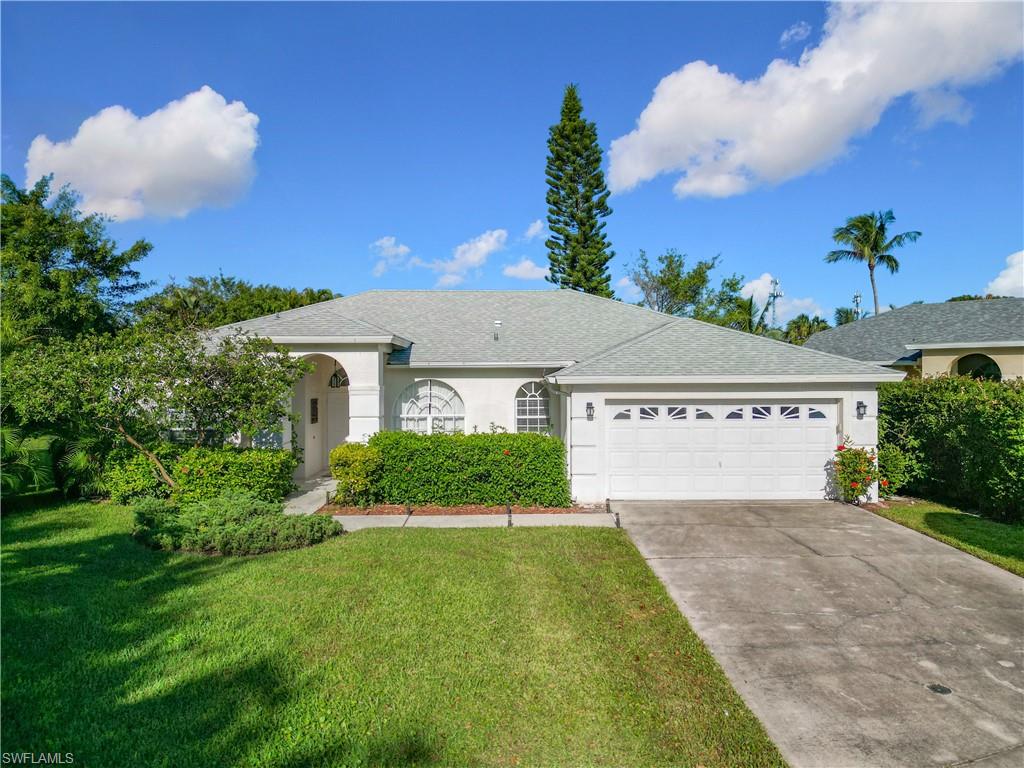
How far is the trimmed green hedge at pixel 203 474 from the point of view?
10.1m

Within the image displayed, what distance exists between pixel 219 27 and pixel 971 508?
18.7 meters

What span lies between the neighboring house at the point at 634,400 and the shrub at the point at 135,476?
2520mm

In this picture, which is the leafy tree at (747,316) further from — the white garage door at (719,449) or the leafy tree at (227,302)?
the leafy tree at (227,302)

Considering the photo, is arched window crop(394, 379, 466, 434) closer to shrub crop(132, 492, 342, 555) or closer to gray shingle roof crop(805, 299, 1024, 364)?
shrub crop(132, 492, 342, 555)

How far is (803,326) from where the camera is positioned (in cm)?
4147

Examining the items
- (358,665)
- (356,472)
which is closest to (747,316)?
(356,472)

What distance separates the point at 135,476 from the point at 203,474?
6.75ft

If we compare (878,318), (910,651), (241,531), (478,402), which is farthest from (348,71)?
(878,318)

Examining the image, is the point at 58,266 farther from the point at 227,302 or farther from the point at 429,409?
the point at 429,409

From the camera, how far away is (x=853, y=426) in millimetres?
10867

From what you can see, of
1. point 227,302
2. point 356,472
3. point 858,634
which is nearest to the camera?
point 858,634

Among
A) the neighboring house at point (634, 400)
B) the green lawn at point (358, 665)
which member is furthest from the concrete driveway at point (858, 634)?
A: the neighboring house at point (634, 400)

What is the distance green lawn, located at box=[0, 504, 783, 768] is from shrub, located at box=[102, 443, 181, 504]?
3.57 metres

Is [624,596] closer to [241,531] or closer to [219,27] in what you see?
[241,531]
